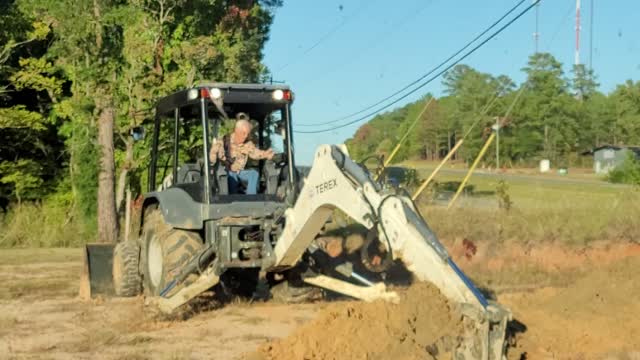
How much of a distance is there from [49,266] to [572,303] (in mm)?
10389

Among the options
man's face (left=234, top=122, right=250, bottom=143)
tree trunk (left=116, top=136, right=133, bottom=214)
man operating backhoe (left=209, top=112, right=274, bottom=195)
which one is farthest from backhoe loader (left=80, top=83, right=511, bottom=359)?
tree trunk (left=116, top=136, right=133, bottom=214)

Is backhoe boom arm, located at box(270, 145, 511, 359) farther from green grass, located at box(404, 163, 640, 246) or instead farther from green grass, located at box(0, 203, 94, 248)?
green grass, located at box(0, 203, 94, 248)

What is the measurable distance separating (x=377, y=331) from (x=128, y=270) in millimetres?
4866

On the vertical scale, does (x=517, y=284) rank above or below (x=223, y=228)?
below

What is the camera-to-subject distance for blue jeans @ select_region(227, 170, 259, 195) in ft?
31.1

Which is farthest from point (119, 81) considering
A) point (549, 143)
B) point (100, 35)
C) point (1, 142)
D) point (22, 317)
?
point (549, 143)

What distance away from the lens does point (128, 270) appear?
1066cm

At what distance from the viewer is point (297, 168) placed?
9.91 metres

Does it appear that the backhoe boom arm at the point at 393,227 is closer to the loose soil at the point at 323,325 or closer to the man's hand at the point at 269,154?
the loose soil at the point at 323,325

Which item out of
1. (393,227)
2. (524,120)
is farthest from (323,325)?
(524,120)

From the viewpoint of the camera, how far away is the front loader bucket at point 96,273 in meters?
11.2

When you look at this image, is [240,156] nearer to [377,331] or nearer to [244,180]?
[244,180]

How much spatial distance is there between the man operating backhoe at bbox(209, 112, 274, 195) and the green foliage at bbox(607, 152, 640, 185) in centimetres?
1492

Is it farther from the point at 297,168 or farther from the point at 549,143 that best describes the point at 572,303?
the point at 549,143
